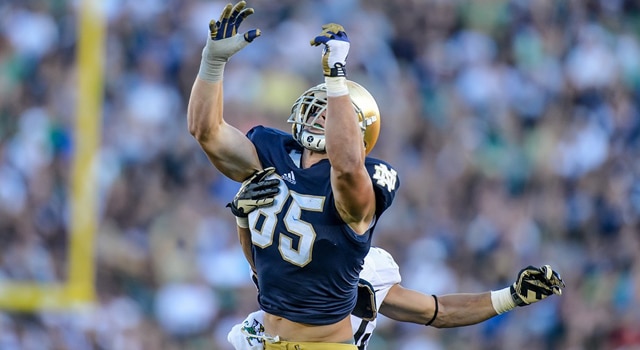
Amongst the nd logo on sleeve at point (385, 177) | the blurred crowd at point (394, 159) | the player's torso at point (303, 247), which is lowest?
the player's torso at point (303, 247)

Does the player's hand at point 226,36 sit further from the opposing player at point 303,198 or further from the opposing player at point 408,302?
the opposing player at point 408,302

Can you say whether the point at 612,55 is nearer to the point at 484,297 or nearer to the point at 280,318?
the point at 484,297

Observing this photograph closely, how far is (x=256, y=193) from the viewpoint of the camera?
4840 mm

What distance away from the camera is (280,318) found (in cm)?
493

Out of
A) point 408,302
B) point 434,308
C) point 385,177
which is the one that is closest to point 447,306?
point 434,308

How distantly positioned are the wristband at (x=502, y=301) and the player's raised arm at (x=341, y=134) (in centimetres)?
120

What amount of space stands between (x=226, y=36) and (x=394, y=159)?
4212 millimetres

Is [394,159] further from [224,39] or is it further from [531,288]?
[224,39]

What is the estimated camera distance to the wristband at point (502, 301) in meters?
5.50

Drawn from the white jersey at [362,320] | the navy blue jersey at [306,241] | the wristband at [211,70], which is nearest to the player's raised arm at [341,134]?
the navy blue jersey at [306,241]

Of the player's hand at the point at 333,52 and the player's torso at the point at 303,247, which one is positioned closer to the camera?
the player's hand at the point at 333,52

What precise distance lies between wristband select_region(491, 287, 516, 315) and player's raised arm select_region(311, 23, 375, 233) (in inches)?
47.2

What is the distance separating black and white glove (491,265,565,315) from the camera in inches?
210

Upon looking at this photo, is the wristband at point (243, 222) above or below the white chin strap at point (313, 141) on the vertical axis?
below
